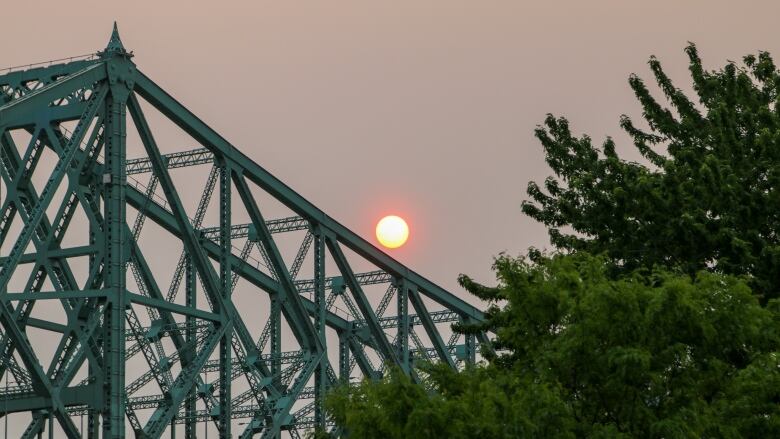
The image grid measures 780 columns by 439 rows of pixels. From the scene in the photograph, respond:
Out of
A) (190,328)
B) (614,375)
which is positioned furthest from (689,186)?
(190,328)

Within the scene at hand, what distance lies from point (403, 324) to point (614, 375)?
48872 mm

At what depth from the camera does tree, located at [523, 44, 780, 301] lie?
50.5m

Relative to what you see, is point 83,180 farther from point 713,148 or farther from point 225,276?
point 713,148

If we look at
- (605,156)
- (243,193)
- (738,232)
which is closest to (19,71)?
(243,193)

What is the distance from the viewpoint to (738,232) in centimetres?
5028

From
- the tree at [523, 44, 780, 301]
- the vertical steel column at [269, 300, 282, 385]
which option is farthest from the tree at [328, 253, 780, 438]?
the vertical steel column at [269, 300, 282, 385]

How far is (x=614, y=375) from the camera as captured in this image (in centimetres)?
4238

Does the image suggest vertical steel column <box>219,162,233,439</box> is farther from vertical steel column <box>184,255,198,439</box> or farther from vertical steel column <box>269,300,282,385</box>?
vertical steel column <box>269,300,282,385</box>

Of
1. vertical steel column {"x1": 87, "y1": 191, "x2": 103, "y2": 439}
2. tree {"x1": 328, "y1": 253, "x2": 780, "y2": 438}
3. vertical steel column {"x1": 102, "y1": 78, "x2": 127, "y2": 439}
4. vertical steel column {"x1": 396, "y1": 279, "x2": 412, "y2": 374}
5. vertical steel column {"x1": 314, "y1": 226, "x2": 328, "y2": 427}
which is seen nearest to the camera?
tree {"x1": 328, "y1": 253, "x2": 780, "y2": 438}

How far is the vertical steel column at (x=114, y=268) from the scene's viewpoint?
61.8 m

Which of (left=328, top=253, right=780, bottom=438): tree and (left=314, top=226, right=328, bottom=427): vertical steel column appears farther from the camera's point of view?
(left=314, top=226, right=328, bottom=427): vertical steel column

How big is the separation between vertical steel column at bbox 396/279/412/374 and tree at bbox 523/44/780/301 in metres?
33.9

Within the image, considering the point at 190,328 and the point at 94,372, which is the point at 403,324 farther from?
the point at 94,372

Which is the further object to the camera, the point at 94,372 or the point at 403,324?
the point at 403,324
